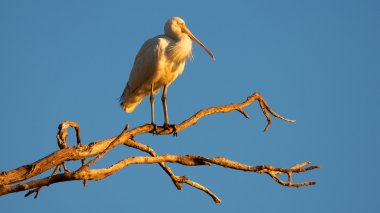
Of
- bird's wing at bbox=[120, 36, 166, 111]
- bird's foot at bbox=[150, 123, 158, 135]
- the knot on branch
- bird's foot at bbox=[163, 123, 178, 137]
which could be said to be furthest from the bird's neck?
the knot on branch

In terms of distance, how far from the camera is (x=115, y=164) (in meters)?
6.32

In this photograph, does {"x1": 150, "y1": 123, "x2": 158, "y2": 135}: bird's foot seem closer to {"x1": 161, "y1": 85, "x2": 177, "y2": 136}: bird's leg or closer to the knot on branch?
{"x1": 161, "y1": 85, "x2": 177, "y2": 136}: bird's leg

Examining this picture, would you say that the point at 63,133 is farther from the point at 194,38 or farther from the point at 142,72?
the point at 194,38

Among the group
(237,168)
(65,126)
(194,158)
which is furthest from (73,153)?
(237,168)

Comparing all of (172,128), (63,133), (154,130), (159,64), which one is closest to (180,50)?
(159,64)

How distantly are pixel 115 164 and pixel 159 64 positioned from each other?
408 centimetres

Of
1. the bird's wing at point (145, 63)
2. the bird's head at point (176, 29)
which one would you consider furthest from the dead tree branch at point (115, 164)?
the bird's head at point (176, 29)

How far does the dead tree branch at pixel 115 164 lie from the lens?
221 inches

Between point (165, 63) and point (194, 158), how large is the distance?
10.7 ft

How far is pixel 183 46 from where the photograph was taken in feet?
34.0

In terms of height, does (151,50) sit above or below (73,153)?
above

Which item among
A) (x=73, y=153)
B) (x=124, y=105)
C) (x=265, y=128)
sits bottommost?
(x=73, y=153)

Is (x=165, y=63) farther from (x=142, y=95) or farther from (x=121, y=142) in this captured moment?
(x=121, y=142)

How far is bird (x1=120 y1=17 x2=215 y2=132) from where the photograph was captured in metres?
10.3
